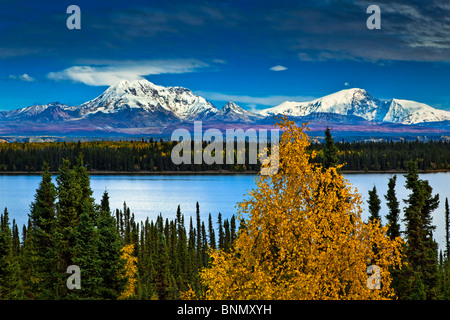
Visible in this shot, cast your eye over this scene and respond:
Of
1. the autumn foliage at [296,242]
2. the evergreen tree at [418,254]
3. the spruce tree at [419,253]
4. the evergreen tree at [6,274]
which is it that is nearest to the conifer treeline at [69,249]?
the evergreen tree at [6,274]

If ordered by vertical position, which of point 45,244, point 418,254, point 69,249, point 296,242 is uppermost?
point 296,242

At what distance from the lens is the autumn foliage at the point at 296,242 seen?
18.0 m

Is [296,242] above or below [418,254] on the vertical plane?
above

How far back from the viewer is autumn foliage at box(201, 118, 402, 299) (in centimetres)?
1797

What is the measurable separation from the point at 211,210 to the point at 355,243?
154869 millimetres

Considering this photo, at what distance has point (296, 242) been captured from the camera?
18062mm

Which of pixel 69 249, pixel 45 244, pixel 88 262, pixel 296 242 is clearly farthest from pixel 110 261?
pixel 296 242

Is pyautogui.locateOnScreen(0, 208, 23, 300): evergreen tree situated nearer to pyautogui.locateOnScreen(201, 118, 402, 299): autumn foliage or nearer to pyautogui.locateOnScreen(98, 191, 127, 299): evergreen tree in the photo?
pyautogui.locateOnScreen(98, 191, 127, 299): evergreen tree

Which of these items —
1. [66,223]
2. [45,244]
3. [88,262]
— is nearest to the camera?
[88,262]

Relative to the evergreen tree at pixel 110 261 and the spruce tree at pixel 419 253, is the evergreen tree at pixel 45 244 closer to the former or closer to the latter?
the evergreen tree at pixel 110 261

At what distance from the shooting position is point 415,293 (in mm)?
42562

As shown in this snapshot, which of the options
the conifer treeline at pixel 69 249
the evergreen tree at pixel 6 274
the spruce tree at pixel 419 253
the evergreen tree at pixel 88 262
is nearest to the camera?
the evergreen tree at pixel 88 262

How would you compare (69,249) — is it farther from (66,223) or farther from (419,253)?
(419,253)
